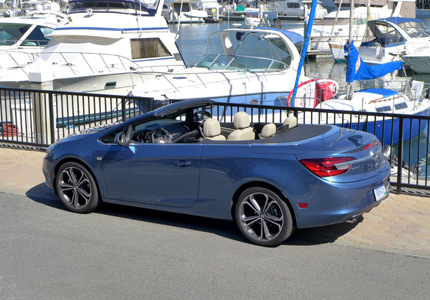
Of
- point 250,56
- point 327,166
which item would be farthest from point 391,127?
point 250,56

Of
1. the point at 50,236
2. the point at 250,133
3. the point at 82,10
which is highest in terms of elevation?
the point at 82,10

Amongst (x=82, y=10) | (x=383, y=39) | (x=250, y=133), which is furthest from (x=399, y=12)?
(x=250, y=133)

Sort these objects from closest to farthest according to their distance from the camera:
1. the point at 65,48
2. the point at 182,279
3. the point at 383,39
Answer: the point at 182,279
the point at 65,48
the point at 383,39

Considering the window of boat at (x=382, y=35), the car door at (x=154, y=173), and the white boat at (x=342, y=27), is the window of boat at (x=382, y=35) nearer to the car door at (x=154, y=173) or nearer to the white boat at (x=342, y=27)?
the white boat at (x=342, y=27)

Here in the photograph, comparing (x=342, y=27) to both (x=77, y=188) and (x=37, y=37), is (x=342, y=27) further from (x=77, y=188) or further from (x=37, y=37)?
(x=77, y=188)

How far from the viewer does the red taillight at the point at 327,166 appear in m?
6.55

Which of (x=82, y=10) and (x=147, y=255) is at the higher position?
(x=82, y=10)

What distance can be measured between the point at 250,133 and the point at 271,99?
11.1 metres

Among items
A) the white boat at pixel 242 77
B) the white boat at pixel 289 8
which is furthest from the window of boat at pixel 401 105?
the white boat at pixel 289 8

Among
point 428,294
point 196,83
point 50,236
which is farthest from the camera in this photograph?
point 196,83

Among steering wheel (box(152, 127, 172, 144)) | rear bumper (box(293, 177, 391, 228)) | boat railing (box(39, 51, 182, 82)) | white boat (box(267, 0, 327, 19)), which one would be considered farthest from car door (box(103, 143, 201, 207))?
white boat (box(267, 0, 327, 19))

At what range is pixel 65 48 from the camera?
22031 mm

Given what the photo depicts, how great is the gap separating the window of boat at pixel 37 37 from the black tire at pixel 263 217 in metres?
19.9

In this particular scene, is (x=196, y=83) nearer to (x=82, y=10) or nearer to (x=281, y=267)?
(x=82, y=10)
